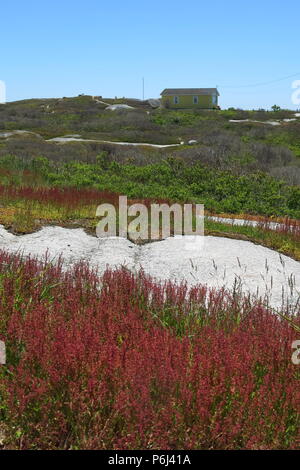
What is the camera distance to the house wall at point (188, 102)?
98500 millimetres

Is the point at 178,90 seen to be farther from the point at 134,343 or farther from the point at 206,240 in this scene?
the point at 134,343

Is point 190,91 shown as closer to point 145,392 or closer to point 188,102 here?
point 188,102

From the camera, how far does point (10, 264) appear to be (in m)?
6.22

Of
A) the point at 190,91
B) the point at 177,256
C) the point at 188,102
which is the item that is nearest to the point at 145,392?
the point at 177,256

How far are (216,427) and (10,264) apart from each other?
393 centimetres

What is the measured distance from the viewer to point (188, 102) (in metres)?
99.1

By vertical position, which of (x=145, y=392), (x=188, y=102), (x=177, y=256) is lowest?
(x=177, y=256)

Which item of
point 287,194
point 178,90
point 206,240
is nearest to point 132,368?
point 206,240

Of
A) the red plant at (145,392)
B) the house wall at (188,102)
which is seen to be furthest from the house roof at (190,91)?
the red plant at (145,392)

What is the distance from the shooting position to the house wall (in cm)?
9850

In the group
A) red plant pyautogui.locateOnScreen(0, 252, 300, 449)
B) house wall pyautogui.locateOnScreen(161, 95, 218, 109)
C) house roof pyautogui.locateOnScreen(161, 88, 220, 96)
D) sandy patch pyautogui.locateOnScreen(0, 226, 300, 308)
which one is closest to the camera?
red plant pyautogui.locateOnScreen(0, 252, 300, 449)

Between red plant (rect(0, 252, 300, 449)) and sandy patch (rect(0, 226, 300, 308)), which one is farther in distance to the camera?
sandy patch (rect(0, 226, 300, 308))

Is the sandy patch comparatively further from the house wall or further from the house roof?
the house roof

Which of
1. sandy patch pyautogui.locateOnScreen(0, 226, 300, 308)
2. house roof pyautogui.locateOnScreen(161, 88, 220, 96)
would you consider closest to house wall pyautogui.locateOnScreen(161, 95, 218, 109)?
house roof pyautogui.locateOnScreen(161, 88, 220, 96)
